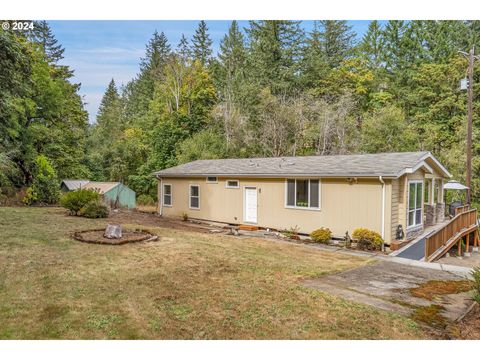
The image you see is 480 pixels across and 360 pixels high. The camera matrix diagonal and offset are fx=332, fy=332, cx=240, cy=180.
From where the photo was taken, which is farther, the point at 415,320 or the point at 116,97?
the point at 116,97

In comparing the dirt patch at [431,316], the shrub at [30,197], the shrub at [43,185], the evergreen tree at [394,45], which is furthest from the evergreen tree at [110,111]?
the dirt patch at [431,316]

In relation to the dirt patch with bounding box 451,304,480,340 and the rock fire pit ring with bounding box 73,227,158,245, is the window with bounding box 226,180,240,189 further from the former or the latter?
the dirt patch with bounding box 451,304,480,340

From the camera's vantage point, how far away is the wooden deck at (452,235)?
9109 mm

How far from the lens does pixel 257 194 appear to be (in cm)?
1359

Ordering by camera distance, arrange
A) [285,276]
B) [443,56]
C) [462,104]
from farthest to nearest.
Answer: [443,56] → [462,104] → [285,276]

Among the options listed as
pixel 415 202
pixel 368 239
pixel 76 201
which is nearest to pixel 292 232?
pixel 368 239

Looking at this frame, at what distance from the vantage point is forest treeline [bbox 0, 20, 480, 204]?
2023 cm

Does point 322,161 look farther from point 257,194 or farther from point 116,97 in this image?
point 116,97

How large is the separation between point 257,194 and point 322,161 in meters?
2.90

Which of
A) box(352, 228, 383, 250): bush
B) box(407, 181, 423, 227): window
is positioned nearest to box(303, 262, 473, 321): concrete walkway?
box(352, 228, 383, 250): bush

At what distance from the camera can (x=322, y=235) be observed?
36.2 feet

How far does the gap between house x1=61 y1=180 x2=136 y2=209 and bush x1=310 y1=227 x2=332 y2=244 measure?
466 inches
